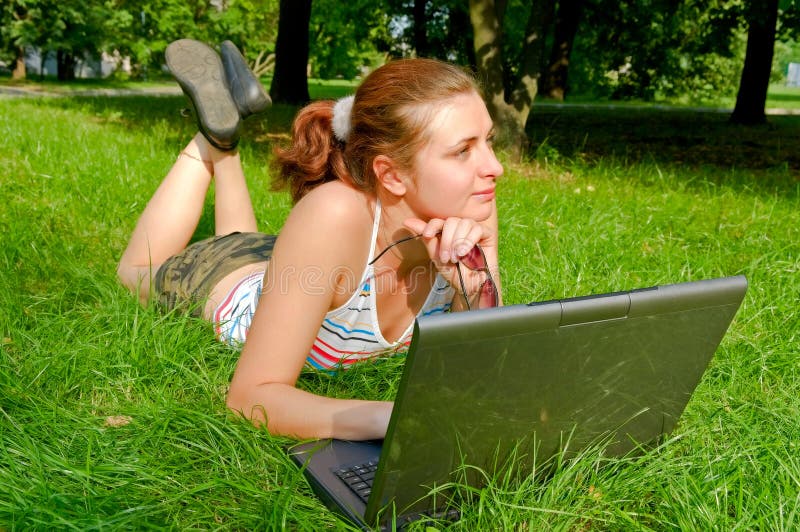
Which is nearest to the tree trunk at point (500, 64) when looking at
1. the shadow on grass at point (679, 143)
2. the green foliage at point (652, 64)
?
the shadow on grass at point (679, 143)

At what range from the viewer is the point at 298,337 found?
206cm

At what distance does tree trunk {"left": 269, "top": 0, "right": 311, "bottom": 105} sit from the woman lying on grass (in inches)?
464

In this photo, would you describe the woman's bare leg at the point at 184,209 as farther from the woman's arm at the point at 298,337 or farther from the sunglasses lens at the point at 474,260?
the sunglasses lens at the point at 474,260

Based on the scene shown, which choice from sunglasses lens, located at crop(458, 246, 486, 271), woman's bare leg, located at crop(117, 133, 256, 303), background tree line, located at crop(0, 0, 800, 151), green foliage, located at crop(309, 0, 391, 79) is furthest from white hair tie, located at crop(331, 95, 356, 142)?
green foliage, located at crop(309, 0, 391, 79)

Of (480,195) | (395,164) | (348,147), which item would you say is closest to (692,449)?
(480,195)

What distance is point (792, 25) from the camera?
39.4 feet

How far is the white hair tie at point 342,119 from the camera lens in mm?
2420

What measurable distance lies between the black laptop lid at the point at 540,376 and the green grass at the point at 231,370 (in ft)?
0.52

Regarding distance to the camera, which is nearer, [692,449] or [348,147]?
[692,449]

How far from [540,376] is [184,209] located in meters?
2.41

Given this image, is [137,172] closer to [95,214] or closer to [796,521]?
[95,214]

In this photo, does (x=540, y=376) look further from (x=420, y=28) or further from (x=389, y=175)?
(x=420, y=28)

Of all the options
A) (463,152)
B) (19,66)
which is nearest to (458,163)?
(463,152)

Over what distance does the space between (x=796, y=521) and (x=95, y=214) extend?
3812mm
